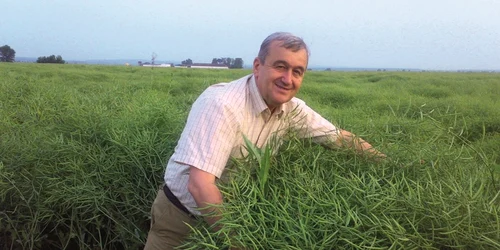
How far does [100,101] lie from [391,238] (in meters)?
3.30

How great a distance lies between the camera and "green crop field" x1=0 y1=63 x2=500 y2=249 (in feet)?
4.68

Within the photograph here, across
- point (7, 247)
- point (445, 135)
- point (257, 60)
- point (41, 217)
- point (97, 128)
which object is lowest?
point (7, 247)

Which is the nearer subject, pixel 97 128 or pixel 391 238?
pixel 391 238

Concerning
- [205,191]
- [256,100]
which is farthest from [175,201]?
[256,100]

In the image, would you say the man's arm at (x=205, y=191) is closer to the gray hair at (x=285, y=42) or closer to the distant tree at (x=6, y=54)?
the gray hair at (x=285, y=42)

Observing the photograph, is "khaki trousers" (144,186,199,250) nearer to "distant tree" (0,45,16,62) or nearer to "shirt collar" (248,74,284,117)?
"shirt collar" (248,74,284,117)

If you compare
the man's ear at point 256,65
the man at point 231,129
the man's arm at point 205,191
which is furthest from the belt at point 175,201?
the man's ear at point 256,65

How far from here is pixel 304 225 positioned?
1456 millimetres

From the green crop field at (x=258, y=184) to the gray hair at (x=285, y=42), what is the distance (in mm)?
397

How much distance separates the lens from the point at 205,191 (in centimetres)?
164

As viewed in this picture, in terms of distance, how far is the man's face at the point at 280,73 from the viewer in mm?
1778

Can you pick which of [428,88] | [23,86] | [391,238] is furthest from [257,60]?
[428,88]

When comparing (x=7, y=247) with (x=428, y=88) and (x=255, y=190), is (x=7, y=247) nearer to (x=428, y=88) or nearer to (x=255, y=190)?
(x=255, y=190)

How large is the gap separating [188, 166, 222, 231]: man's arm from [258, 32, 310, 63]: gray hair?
502 millimetres
